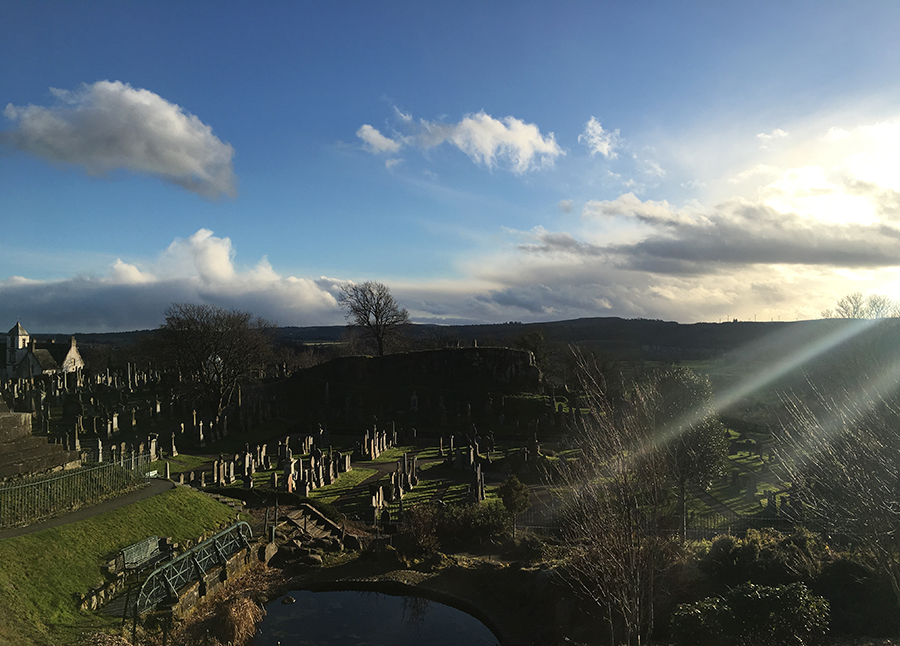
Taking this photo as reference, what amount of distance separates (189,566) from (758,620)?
15.2 m

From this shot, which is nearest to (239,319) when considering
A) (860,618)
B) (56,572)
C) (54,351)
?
(56,572)

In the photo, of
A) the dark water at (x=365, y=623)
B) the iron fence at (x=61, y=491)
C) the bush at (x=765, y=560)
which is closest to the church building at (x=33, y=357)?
the iron fence at (x=61, y=491)

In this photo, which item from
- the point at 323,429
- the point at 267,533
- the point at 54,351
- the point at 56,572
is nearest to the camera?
the point at 56,572

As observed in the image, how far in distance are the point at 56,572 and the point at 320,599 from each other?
25.5ft

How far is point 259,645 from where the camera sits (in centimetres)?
1434

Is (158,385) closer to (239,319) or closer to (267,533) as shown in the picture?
(239,319)

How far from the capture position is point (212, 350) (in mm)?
47719

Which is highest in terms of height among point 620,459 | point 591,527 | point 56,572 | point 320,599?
point 620,459

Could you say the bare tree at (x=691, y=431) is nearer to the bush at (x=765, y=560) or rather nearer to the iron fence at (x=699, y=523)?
the iron fence at (x=699, y=523)

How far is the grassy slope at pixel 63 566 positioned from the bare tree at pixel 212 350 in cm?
2939

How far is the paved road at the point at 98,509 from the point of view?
14172 mm

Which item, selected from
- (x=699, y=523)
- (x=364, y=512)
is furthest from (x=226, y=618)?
(x=699, y=523)

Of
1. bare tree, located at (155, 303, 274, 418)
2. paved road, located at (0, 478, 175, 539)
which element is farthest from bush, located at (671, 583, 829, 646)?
bare tree, located at (155, 303, 274, 418)

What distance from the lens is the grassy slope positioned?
38.1ft
